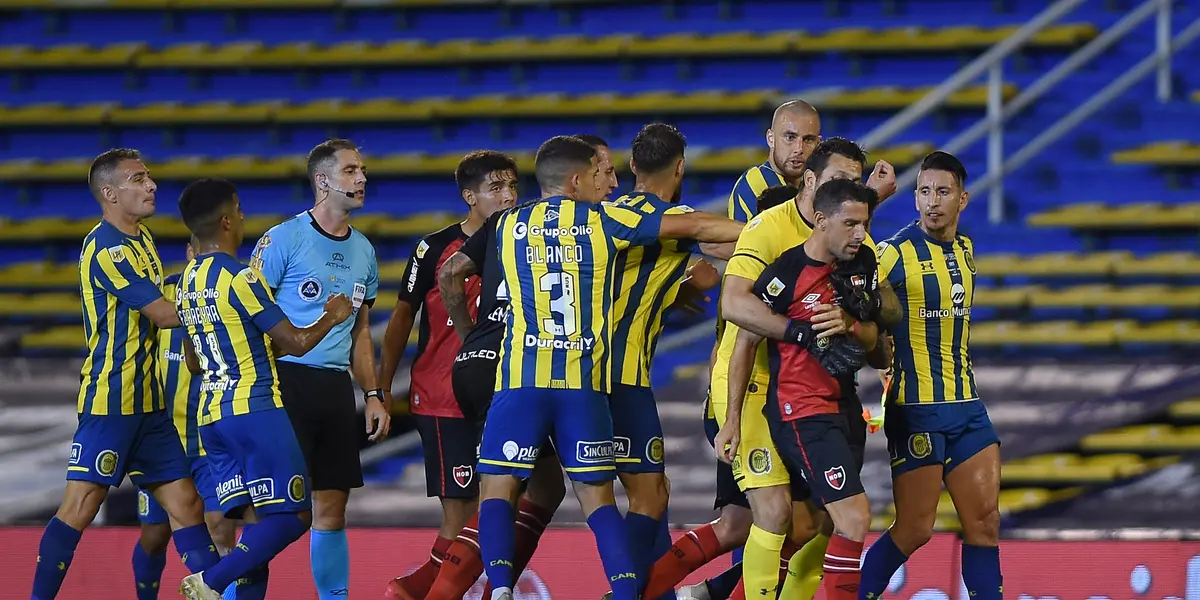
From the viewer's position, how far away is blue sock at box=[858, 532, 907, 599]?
668cm

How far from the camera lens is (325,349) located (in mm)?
7098

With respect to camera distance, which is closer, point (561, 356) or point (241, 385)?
point (561, 356)

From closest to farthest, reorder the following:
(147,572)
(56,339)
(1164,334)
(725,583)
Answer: (725,583)
(147,572)
(1164,334)
(56,339)

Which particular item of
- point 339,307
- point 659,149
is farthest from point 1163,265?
point 339,307

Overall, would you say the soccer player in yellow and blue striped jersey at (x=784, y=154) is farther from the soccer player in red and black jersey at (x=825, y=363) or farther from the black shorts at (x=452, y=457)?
the black shorts at (x=452, y=457)

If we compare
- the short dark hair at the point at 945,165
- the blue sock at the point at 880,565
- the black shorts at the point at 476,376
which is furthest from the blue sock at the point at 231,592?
the short dark hair at the point at 945,165

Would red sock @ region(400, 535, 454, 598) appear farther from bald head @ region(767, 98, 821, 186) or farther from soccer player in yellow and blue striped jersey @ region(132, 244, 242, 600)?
bald head @ region(767, 98, 821, 186)

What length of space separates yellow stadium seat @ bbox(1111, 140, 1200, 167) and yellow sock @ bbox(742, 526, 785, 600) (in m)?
5.90

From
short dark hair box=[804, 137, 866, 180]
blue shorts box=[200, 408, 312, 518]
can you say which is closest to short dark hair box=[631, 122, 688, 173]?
short dark hair box=[804, 137, 866, 180]

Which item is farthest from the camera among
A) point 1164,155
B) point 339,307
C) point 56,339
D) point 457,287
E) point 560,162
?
point 56,339

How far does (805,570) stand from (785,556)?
13 centimetres

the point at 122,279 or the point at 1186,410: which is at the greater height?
the point at 122,279

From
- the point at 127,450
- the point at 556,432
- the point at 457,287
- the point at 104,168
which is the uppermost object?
the point at 104,168

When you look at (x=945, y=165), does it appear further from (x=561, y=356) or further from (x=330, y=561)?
(x=330, y=561)
